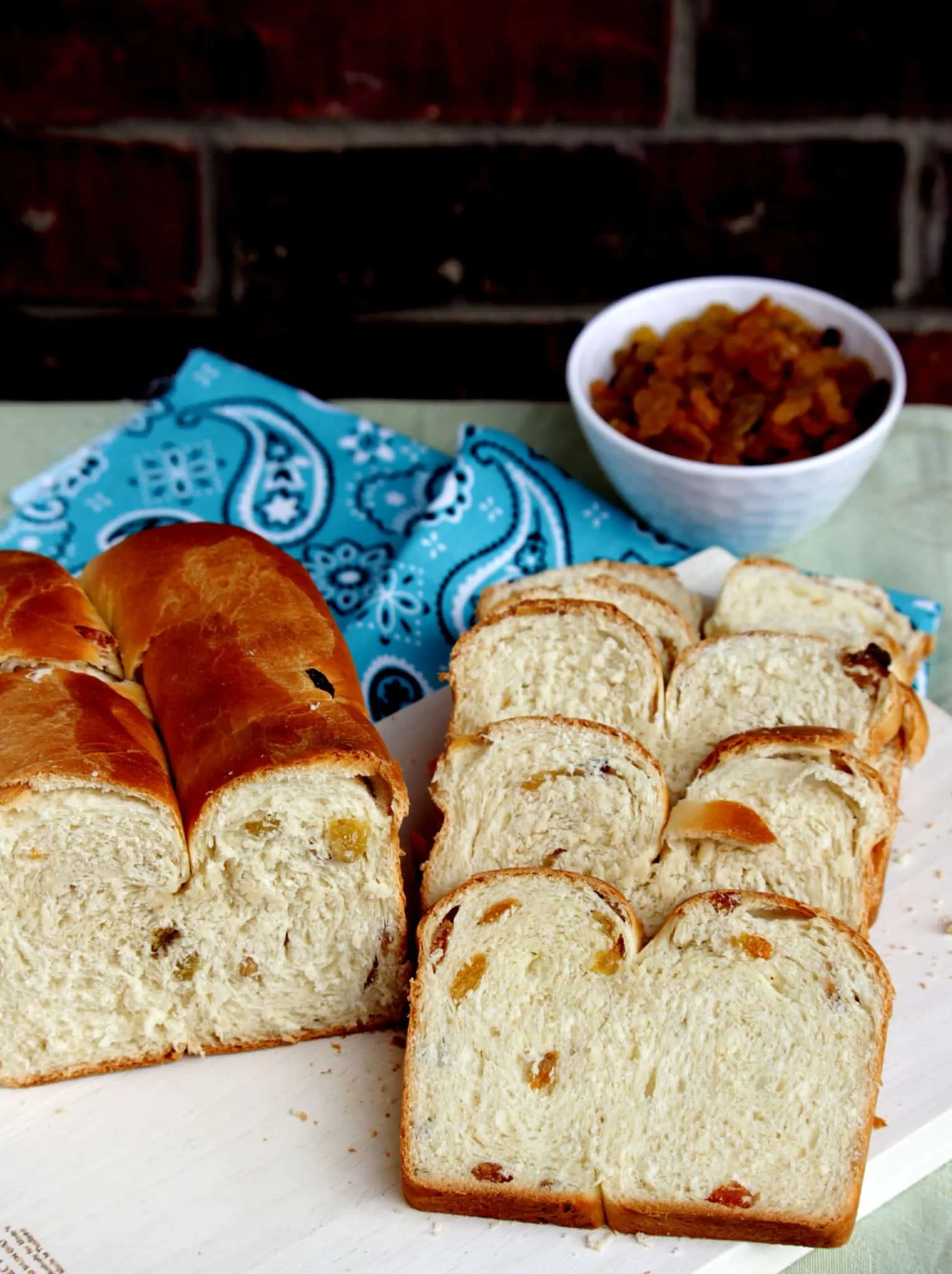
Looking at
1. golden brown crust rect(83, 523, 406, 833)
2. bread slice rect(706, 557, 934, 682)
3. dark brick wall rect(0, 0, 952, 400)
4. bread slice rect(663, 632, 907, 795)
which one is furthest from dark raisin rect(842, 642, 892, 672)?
dark brick wall rect(0, 0, 952, 400)

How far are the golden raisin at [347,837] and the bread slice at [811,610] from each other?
3.30ft

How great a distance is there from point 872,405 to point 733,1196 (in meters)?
2.09

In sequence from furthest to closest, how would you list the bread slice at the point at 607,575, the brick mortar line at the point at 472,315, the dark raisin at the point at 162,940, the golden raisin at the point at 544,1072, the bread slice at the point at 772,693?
1. the brick mortar line at the point at 472,315
2. the bread slice at the point at 607,575
3. the bread slice at the point at 772,693
4. the dark raisin at the point at 162,940
5. the golden raisin at the point at 544,1072

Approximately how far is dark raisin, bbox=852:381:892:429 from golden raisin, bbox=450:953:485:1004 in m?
1.85

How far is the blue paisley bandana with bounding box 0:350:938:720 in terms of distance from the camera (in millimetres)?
3541

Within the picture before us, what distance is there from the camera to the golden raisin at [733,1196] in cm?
224

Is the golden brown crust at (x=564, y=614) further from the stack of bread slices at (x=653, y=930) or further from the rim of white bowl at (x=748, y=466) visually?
the rim of white bowl at (x=748, y=466)

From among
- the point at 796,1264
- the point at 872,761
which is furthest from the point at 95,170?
the point at 796,1264

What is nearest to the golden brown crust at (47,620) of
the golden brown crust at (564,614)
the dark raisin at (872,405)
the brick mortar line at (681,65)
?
the golden brown crust at (564,614)

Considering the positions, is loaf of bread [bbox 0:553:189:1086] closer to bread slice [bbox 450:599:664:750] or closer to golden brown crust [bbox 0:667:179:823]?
golden brown crust [bbox 0:667:179:823]

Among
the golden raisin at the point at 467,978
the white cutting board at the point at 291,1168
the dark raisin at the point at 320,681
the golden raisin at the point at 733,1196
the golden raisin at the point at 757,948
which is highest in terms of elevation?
the dark raisin at the point at 320,681

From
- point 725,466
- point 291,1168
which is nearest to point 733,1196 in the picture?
point 291,1168

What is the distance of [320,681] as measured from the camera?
2588 millimetres

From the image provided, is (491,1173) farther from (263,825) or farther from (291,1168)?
(263,825)
